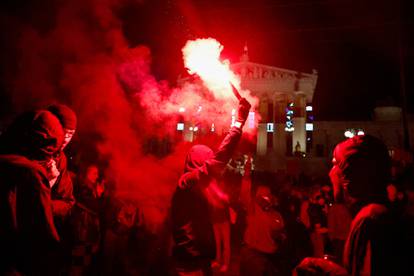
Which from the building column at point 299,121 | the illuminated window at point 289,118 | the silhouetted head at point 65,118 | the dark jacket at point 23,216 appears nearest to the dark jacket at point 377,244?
the dark jacket at point 23,216

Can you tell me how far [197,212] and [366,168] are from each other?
5.97 ft

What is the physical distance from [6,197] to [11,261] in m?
0.41

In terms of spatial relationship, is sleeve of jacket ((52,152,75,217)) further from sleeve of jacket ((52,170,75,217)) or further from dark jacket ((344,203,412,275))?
dark jacket ((344,203,412,275))

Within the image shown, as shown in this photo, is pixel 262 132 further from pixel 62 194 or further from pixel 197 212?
pixel 62 194

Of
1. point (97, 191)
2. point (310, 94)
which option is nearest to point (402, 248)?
point (97, 191)

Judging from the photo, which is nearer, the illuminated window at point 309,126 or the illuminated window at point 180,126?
the illuminated window at point 180,126

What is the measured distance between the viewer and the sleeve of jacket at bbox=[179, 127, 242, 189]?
3.00 meters

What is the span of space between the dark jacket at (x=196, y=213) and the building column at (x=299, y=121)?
39.0 meters

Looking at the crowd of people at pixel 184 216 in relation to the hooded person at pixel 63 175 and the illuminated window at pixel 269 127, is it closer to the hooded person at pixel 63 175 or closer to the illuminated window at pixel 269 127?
the hooded person at pixel 63 175

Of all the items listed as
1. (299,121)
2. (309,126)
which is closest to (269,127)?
(299,121)

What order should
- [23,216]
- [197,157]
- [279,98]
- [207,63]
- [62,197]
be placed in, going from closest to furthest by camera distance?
[23,216] < [62,197] < [197,157] < [207,63] < [279,98]

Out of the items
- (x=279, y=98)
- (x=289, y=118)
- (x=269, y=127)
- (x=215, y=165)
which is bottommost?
(x=215, y=165)

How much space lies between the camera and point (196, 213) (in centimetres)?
322

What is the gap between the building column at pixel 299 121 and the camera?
41253 mm
